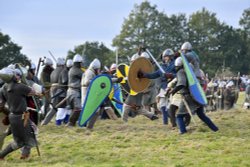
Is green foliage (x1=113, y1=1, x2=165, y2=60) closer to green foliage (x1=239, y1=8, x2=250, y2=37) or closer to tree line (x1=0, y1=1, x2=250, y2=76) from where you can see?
tree line (x1=0, y1=1, x2=250, y2=76)

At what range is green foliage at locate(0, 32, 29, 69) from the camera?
37.0 m

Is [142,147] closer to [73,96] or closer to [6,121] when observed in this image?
[6,121]

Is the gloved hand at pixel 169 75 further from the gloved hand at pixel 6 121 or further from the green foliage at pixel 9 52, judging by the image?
the green foliage at pixel 9 52

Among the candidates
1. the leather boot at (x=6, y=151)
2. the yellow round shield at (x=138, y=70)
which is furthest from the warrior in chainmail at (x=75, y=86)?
the leather boot at (x=6, y=151)

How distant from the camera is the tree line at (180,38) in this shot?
57.9m

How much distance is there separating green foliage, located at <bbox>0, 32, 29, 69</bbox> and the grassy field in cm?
2794

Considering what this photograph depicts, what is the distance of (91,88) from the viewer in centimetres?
930

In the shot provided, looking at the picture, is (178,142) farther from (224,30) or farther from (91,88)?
(224,30)

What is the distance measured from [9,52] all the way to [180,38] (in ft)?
91.5

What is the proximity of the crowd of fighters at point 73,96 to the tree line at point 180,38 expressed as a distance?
4515cm

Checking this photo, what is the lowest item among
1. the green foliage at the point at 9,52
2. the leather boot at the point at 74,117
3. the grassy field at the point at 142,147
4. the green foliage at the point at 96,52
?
the grassy field at the point at 142,147

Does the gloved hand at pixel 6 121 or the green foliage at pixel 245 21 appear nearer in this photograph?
the gloved hand at pixel 6 121

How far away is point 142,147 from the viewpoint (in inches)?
297

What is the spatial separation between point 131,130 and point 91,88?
105 centimetres
